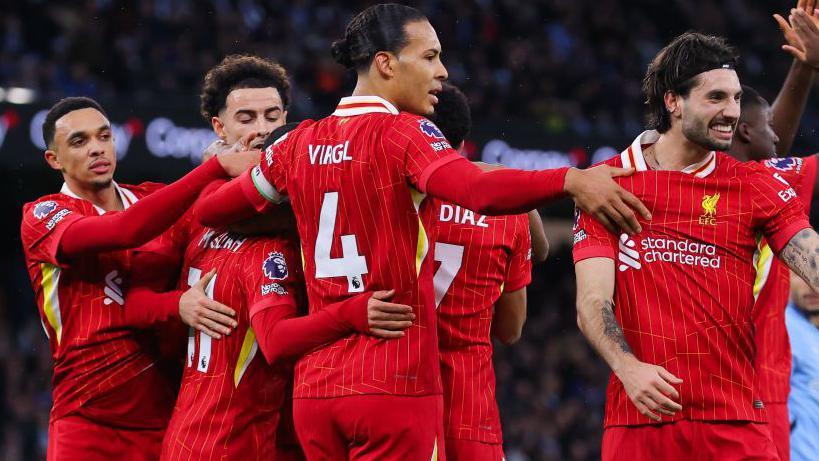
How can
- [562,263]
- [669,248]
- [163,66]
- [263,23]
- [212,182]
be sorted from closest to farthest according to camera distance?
[669,248] → [212,182] → [163,66] → [263,23] → [562,263]

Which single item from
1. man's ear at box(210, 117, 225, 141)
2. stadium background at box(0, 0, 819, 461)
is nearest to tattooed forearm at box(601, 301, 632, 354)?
man's ear at box(210, 117, 225, 141)

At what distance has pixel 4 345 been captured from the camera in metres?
15.9

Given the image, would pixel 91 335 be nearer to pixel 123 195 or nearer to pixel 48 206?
pixel 48 206

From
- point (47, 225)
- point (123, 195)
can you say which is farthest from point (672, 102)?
point (47, 225)

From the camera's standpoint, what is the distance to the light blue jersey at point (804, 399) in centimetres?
673

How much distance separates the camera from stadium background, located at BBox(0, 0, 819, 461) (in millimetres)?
14250

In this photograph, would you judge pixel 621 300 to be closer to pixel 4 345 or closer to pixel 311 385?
pixel 311 385

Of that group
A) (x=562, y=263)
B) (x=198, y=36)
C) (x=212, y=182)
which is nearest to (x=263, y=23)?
(x=198, y=36)

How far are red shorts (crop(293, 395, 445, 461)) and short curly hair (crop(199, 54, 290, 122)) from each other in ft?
6.87

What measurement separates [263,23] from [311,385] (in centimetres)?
1301

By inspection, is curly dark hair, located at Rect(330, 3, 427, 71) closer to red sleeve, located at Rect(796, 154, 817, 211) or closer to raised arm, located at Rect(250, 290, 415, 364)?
raised arm, located at Rect(250, 290, 415, 364)

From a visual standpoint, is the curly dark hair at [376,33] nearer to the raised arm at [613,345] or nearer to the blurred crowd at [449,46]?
the raised arm at [613,345]

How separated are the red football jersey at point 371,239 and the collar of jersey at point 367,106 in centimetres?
1

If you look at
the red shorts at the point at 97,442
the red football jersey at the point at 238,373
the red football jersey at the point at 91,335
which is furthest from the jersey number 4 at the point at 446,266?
the red shorts at the point at 97,442
